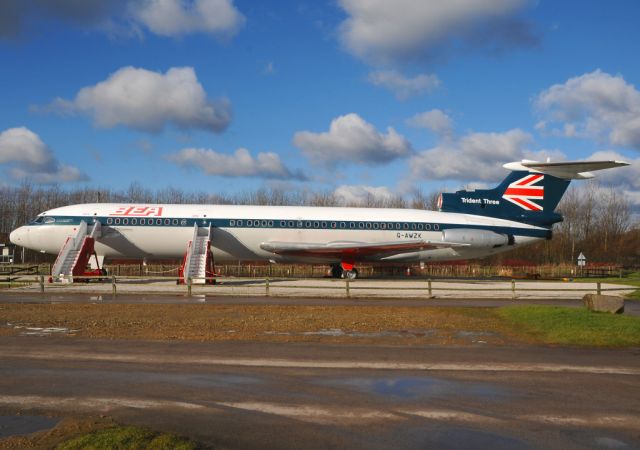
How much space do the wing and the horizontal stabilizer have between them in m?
6.59

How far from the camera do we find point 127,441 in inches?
245

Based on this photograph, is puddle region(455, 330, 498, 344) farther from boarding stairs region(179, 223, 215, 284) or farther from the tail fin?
the tail fin

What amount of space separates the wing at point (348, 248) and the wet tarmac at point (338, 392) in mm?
22259

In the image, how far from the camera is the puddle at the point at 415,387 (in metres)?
8.79

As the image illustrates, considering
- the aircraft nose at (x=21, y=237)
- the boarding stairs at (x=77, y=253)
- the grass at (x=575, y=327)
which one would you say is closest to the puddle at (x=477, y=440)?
the grass at (x=575, y=327)

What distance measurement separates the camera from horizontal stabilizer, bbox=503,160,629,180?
1362 inches

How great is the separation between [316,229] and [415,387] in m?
26.8

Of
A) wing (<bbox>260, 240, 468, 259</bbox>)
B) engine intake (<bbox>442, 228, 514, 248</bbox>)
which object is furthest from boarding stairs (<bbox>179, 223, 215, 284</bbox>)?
engine intake (<bbox>442, 228, 514, 248</bbox>)

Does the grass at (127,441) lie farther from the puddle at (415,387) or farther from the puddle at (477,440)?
the puddle at (415,387)

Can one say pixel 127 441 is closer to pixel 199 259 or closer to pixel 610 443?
pixel 610 443

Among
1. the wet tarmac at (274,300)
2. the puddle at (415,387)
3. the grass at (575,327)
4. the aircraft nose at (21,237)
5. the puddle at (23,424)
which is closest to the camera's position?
the puddle at (23,424)

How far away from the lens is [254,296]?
25.4 m

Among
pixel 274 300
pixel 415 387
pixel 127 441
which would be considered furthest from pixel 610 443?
pixel 274 300

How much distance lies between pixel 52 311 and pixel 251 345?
9341 mm
